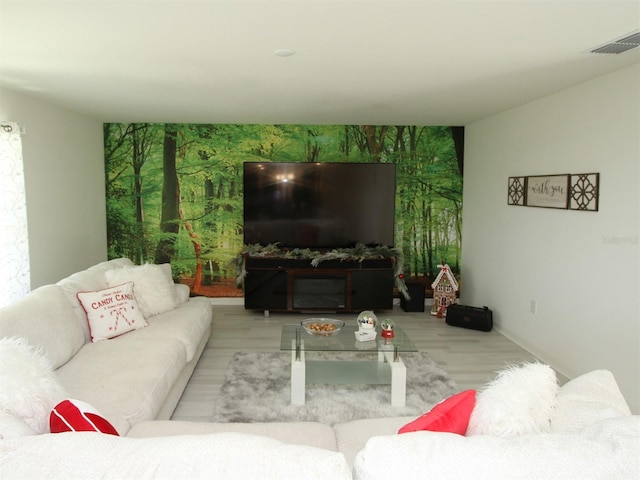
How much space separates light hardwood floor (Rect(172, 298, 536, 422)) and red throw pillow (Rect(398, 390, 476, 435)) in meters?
2.03

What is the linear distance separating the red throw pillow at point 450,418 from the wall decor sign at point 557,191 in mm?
2693

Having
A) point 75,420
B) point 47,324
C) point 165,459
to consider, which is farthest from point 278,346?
point 165,459

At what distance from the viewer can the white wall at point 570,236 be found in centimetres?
345

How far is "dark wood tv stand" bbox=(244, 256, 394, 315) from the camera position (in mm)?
6031

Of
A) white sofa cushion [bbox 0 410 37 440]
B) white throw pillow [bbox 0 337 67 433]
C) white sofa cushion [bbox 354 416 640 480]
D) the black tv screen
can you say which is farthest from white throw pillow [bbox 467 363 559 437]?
the black tv screen

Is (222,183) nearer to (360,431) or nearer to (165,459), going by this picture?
(360,431)

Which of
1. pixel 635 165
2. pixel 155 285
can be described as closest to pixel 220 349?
pixel 155 285

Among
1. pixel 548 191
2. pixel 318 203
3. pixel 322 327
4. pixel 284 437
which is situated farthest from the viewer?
pixel 318 203

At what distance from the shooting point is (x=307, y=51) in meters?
3.01

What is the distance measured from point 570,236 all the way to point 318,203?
2.99 metres

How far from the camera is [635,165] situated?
3.38 m

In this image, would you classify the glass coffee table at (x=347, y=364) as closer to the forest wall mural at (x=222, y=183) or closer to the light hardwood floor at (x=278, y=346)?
the light hardwood floor at (x=278, y=346)

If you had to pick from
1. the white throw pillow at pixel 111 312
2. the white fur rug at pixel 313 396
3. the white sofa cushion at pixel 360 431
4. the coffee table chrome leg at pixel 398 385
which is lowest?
the white fur rug at pixel 313 396

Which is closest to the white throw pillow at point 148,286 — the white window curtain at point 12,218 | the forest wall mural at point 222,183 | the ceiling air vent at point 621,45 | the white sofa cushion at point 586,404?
the white window curtain at point 12,218
